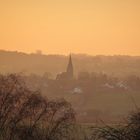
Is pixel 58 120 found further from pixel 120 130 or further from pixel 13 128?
pixel 120 130

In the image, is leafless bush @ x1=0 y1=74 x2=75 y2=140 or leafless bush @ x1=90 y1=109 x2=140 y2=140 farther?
leafless bush @ x1=0 y1=74 x2=75 y2=140

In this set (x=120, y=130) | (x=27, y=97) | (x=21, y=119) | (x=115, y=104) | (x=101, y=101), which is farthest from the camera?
(x=101, y=101)

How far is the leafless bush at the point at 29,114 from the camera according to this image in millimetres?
35750

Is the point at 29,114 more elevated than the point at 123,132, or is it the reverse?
the point at 123,132

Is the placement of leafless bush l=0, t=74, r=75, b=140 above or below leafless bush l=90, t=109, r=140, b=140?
below

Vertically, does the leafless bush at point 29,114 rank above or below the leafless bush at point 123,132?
below

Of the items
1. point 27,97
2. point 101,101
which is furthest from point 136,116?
point 101,101

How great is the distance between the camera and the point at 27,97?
4078 centimetres

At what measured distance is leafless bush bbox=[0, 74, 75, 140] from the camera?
35.8 m

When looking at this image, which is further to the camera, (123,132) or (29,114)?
(29,114)

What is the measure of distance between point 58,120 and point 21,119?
9.10 feet

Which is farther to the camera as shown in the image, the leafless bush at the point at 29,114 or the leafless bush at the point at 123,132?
the leafless bush at the point at 29,114

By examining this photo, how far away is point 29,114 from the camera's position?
39.2 metres

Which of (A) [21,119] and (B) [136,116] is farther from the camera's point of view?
(A) [21,119]
